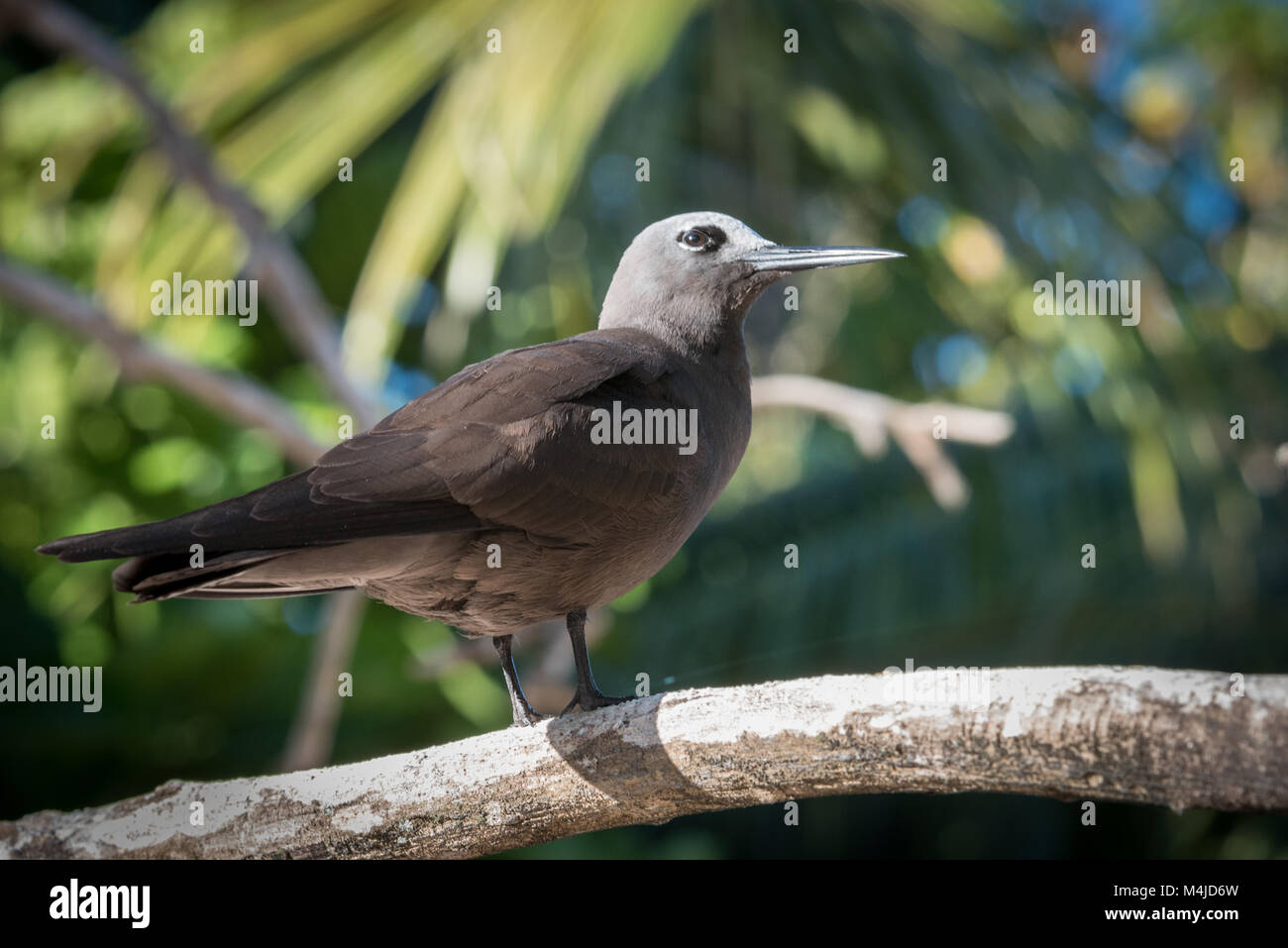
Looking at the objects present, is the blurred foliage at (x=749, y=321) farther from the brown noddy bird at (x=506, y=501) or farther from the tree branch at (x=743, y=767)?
the tree branch at (x=743, y=767)

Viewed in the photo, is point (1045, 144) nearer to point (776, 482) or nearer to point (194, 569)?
point (776, 482)

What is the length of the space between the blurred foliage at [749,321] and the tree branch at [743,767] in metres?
2.54

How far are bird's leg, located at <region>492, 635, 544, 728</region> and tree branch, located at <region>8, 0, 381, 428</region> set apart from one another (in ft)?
7.22

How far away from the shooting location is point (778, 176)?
18.2 feet

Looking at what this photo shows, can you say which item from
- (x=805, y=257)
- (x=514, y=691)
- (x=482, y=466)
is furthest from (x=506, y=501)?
(x=805, y=257)

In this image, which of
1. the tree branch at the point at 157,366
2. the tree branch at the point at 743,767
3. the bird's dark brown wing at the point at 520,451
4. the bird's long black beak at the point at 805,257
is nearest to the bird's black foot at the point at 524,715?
the tree branch at the point at 743,767

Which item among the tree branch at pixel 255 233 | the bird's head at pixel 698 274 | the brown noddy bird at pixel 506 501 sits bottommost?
the brown noddy bird at pixel 506 501

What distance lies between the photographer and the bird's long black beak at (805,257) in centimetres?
301

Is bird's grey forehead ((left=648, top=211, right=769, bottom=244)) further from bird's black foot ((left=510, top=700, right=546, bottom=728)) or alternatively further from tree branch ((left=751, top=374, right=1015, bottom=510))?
bird's black foot ((left=510, top=700, right=546, bottom=728))

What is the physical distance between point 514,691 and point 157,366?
2.75 m

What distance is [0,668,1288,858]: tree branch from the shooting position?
1.90 metres

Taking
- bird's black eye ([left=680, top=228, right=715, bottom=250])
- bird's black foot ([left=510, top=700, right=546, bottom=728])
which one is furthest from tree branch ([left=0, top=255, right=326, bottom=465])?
bird's black foot ([left=510, top=700, right=546, bottom=728])

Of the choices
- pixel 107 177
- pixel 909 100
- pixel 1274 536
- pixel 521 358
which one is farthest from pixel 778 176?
pixel 107 177

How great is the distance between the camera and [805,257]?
123 inches
